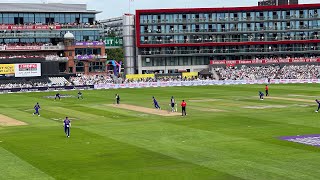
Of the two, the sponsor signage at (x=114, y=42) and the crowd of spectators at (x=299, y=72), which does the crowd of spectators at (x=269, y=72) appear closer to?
the crowd of spectators at (x=299, y=72)

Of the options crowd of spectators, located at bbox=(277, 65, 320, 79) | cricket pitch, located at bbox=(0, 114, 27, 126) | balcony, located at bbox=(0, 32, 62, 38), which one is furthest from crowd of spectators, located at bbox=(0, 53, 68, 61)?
cricket pitch, located at bbox=(0, 114, 27, 126)

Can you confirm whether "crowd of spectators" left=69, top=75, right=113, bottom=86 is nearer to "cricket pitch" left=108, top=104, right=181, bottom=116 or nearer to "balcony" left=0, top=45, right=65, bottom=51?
"balcony" left=0, top=45, right=65, bottom=51

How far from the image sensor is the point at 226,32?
14812cm

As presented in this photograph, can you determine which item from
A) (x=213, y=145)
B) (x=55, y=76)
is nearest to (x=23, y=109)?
(x=213, y=145)

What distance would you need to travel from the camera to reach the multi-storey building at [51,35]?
137500mm

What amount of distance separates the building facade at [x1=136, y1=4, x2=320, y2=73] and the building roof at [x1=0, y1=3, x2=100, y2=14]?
629 inches

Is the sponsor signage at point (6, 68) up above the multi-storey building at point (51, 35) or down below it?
below

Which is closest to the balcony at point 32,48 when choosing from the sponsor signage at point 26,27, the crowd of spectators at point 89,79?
the sponsor signage at point 26,27

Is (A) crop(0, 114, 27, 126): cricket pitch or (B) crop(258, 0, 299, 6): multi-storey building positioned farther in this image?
(B) crop(258, 0, 299, 6): multi-storey building

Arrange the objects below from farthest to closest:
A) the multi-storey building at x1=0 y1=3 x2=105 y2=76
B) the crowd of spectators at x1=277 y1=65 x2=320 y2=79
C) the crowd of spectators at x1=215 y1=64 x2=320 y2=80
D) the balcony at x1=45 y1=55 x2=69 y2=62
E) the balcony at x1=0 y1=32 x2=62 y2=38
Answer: the multi-storey building at x1=0 y1=3 x2=105 y2=76 < the balcony at x1=0 y1=32 x2=62 y2=38 < the crowd of spectators at x1=215 y1=64 x2=320 y2=80 < the crowd of spectators at x1=277 y1=65 x2=320 y2=79 < the balcony at x1=45 y1=55 x2=69 y2=62

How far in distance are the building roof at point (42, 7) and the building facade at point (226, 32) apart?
52.4 ft

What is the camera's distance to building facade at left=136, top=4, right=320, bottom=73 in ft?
484

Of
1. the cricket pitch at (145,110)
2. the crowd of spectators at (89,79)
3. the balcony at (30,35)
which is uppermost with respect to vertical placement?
the balcony at (30,35)

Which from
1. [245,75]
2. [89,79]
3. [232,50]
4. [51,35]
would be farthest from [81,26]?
[245,75]
